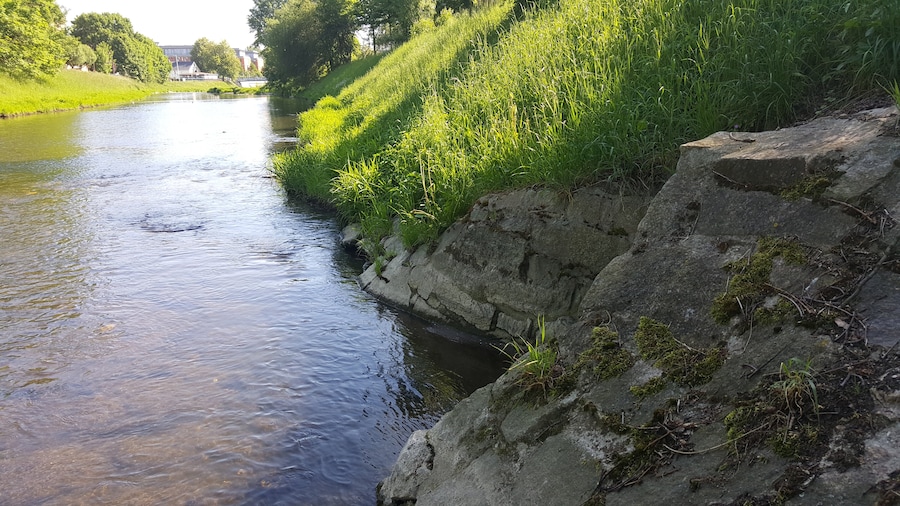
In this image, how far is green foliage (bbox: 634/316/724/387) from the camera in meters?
3.01

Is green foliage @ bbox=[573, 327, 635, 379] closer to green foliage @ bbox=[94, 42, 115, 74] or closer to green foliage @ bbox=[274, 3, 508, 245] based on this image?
green foliage @ bbox=[274, 3, 508, 245]

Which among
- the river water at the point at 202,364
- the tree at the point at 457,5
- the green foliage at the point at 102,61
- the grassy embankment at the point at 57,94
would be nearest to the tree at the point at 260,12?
the green foliage at the point at 102,61

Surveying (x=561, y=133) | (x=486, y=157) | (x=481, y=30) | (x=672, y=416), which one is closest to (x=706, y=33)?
(x=561, y=133)

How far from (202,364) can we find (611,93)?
5177mm

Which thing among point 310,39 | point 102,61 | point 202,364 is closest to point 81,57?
point 102,61

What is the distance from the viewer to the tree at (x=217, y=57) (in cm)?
15712

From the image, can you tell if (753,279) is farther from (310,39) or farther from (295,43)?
(295,43)

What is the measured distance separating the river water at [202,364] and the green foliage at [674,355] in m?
2.21

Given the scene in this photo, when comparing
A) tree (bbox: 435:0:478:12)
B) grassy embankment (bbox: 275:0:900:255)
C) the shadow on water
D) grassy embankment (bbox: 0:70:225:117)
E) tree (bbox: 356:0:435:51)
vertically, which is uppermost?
tree (bbox: 356:0:435:51)

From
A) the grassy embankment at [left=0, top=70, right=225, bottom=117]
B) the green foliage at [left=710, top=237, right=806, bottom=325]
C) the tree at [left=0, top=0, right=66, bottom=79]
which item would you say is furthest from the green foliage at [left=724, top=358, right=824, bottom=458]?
the tree at [left=0, top=0, right=66, bottom=79]

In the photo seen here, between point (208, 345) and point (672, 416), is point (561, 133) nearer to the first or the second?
point (672, 416)

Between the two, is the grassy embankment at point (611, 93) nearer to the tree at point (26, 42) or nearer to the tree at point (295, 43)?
the tree at point (26, 42)

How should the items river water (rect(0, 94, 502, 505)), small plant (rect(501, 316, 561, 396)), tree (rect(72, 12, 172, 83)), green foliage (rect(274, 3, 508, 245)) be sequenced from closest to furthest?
small plant (rect(501, 316, 561, 396)) < river water (rect(0, 94, 502, 505)) < green foliage (rect(274, 3, 508, 245)) < tree (rect(72, 12, 172, 83))

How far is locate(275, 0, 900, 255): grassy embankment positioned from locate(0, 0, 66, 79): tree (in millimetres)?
45173
